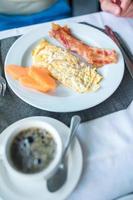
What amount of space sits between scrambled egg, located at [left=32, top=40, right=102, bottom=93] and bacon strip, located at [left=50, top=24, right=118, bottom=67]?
0.02 metres

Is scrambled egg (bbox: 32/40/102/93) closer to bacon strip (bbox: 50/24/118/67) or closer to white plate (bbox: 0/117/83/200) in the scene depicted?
bacon strip (bbox: 50/24/118/67)

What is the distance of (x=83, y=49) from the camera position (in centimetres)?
71

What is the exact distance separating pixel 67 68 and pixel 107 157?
0.21 m

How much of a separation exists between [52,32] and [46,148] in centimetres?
34

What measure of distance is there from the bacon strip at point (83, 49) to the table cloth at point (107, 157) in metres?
0.12

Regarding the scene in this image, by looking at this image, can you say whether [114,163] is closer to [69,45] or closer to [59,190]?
[59,190]

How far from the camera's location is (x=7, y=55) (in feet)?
2.25

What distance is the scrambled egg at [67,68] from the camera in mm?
648

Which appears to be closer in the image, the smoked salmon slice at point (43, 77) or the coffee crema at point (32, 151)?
the coffee crema at point (32, 151)

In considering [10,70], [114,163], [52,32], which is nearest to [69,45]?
[52,32]

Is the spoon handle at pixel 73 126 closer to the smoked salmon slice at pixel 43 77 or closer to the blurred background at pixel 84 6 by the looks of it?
the smoked salmon slice at pixel 43 77

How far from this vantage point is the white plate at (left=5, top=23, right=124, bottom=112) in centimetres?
61

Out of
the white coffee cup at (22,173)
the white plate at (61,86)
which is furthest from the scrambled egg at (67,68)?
the white coffee cup at (22,173)

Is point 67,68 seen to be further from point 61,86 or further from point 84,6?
point 84,6
